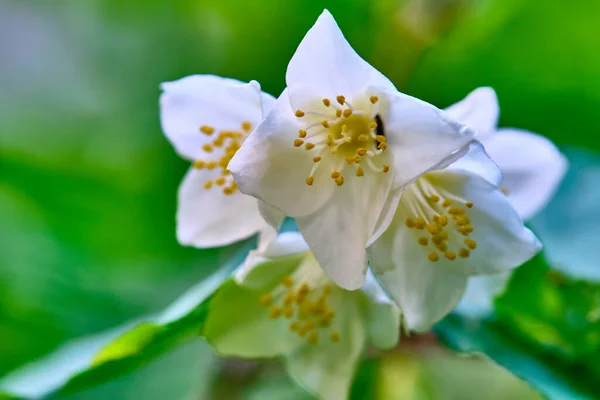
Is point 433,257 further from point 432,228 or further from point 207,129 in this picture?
point 207,129

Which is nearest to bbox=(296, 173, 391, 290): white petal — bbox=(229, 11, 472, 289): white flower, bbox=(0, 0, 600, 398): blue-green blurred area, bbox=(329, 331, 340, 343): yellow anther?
bbox=(229, 11, 472, 289): white flower

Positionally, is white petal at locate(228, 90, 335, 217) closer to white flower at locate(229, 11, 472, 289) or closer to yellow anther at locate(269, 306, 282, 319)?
A: white flower at locate(229, 11, 472, 289)

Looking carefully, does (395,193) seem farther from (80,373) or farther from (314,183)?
(80,373)

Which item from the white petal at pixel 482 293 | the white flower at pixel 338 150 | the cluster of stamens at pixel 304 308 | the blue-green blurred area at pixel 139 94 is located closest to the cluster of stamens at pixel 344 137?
the white flower at pixel 338 150

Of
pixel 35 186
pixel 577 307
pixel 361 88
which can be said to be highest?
pixel 361 88

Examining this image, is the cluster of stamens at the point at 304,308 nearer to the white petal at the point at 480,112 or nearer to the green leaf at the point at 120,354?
the green leaf at the point at 120,354

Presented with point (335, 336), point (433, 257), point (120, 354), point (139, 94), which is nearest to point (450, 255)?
point (433, 257)

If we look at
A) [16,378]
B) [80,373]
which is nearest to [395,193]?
[80,373]
